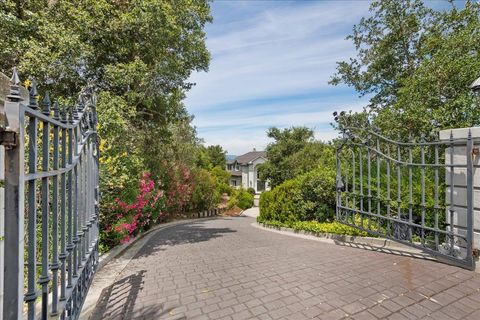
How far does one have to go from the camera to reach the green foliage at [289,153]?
24844 millimetres

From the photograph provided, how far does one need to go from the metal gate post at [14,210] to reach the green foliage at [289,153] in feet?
76.8

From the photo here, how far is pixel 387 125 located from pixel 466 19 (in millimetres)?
5079

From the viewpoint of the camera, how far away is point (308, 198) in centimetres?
877

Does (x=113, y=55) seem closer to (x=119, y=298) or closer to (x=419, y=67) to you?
(x=119, y=298)

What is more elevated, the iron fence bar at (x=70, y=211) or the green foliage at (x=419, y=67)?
the green foliage at (x=419, y=67)

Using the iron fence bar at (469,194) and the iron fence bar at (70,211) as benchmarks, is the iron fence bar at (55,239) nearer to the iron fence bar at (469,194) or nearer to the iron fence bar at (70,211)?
the iron fence bar at (70,211)

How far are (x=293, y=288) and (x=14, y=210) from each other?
343 cm

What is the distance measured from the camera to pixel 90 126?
10.8 feet

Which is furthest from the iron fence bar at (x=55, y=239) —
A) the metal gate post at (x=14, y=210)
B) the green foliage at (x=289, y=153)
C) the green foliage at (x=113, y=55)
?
the green foliage at (x=289, y=153)

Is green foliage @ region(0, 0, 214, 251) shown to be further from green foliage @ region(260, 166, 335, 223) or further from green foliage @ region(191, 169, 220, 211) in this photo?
green foliage @ region(191, 169, 220, 211)

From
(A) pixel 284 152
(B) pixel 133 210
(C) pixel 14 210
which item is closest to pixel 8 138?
(C) pixel 14 210

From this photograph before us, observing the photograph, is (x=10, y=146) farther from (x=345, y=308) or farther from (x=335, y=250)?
(x=335, y=250)

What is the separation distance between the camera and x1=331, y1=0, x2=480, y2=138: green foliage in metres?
6.28

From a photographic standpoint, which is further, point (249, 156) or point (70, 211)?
point (249, 156)
